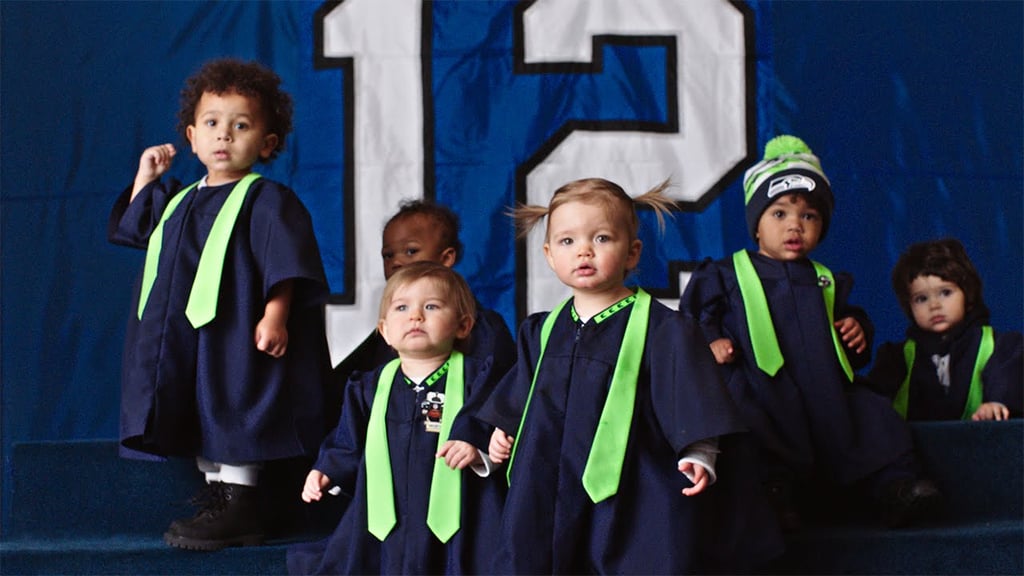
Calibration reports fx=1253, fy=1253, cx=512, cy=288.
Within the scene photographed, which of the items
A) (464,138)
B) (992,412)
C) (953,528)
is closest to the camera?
(953,528)

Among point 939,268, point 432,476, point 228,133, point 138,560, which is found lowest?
point 138,560

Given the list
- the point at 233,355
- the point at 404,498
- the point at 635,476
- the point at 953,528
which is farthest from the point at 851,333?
the point at 233,355

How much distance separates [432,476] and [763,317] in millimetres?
1050

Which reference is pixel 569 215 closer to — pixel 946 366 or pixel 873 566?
pixel 873 566

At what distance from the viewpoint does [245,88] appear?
326 centimetres

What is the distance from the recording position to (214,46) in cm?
471

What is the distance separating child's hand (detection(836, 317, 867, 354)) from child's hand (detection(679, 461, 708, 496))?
1.01m

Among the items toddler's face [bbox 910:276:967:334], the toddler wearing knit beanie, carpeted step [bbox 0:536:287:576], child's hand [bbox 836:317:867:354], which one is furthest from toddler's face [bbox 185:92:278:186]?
toddler's face [bbox 910:276:967:334]

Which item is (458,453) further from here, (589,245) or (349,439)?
(589,245)

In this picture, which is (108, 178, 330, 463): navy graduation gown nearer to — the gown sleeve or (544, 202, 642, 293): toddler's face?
the gown sleeve

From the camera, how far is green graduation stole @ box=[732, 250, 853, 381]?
330 cm

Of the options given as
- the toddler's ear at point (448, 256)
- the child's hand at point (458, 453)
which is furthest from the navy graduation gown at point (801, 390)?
the toddler's ear at point (448, 256)

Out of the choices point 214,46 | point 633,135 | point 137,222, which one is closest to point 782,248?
point 633,135

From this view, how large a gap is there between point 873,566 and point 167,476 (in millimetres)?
1802
